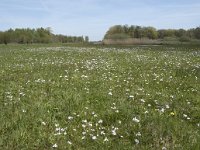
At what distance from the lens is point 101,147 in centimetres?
701

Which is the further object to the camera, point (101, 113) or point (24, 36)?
point (24, 36)

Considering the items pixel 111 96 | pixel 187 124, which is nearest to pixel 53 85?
pixel 111 96

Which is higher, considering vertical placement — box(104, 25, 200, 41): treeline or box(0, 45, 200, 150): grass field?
box(104, 25, 200, 41): treeline

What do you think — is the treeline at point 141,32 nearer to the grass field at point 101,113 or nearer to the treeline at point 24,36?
the treeline at point 24,36

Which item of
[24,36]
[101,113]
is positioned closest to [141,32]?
[24,36]

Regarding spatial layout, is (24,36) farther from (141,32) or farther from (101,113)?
(101,113)

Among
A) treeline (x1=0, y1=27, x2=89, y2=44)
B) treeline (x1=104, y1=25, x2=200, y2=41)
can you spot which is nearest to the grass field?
treeline (x1=104, y1=25, x2=200, y2=41)

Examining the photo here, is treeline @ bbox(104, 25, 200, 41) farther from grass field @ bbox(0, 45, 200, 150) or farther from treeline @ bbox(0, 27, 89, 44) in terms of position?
grass field @ bbox(0, 45, 200, 150)

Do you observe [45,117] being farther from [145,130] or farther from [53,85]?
[53,85]

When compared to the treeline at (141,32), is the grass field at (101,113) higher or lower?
lower

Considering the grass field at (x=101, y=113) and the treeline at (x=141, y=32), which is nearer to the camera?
the grass field at (x=101, y=113)

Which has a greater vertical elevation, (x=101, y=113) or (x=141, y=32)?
(x=141, y=32)

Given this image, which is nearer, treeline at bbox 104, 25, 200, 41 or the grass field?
the grass field

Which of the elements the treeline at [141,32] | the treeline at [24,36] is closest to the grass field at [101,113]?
the treeline at [141,32]
